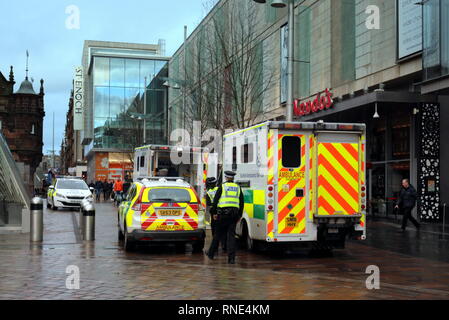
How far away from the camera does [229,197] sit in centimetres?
1138

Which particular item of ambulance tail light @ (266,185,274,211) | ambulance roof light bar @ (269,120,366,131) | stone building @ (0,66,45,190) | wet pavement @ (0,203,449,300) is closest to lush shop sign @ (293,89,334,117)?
wet pavement @ (0,203,449,300)

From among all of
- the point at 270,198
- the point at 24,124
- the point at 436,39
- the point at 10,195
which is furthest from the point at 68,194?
the point at 24,124

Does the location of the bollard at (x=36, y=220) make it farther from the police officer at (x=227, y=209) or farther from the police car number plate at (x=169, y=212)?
the police officer at (x=227, y=209)

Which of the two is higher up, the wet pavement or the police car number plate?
the police car number plate

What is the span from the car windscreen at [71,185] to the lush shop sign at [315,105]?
11074 millimetres

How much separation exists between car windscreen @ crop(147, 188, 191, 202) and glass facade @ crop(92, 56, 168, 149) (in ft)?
176

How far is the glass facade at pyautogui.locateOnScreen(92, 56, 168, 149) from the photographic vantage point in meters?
66.8

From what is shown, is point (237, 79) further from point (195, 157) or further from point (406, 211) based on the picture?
point (406, 211)

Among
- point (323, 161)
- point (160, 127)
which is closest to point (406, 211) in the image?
point (323, 161)

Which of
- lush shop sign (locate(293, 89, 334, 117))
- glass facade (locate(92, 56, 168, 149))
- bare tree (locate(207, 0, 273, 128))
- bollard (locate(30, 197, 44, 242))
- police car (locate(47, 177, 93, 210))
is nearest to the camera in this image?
bollard (locate(30, 197, 44, 242))

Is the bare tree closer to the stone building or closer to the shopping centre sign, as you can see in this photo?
the shopping centre sign

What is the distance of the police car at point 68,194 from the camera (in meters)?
27.6

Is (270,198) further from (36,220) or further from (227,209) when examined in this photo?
(36,220)

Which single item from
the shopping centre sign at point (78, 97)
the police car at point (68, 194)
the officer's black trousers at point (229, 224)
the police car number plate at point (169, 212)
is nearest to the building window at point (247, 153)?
the officer's black trousers at point (229, 224)
